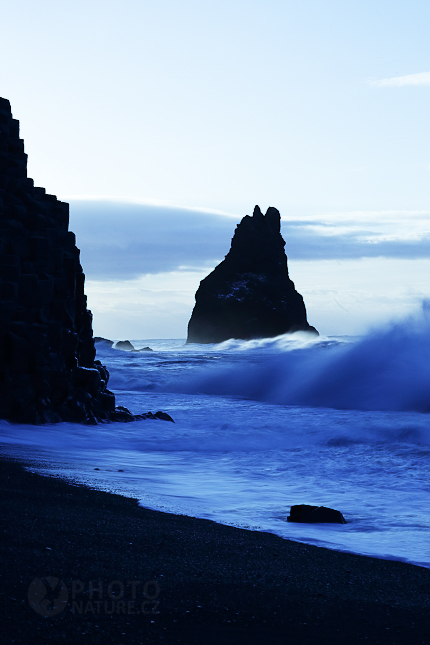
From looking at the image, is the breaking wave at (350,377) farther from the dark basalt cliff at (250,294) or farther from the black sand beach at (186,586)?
the dark basalt cliff at (250,294)

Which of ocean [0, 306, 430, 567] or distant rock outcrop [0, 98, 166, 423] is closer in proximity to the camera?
ocean [0, 306, 430, 567]

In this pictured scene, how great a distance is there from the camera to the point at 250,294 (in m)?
58.5

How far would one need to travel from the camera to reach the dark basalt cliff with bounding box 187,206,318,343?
5762 cm

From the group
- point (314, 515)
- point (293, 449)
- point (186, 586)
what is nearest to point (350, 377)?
point (293, 449)

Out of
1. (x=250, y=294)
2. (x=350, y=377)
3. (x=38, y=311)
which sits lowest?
(x=350, y=377)

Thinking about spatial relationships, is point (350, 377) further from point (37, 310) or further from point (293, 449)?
point (37, 310)

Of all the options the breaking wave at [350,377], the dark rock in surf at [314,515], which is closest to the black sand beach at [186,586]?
the dark rock in surf at [314,515]

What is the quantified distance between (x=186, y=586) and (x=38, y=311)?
345 inches

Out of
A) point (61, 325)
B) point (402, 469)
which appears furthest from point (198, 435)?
point (402, 469)

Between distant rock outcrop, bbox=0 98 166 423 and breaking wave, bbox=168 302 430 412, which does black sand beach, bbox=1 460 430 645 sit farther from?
breaking wave, bbox=168 302 430 412

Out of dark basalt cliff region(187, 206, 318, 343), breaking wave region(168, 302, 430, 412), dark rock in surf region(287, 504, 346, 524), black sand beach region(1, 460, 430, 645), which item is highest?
dark basalt cliff region(187, 206, 318, 343)

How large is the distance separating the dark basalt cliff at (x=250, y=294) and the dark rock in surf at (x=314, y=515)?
171 feet

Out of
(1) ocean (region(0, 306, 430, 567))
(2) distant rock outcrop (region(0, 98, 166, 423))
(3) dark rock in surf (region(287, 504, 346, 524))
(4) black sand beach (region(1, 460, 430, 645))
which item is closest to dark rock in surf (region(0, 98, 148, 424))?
(2) distant rock outcrop (region(0, 98, 166, 423))

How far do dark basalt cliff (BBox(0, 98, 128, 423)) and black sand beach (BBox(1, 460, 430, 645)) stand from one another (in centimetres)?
649
